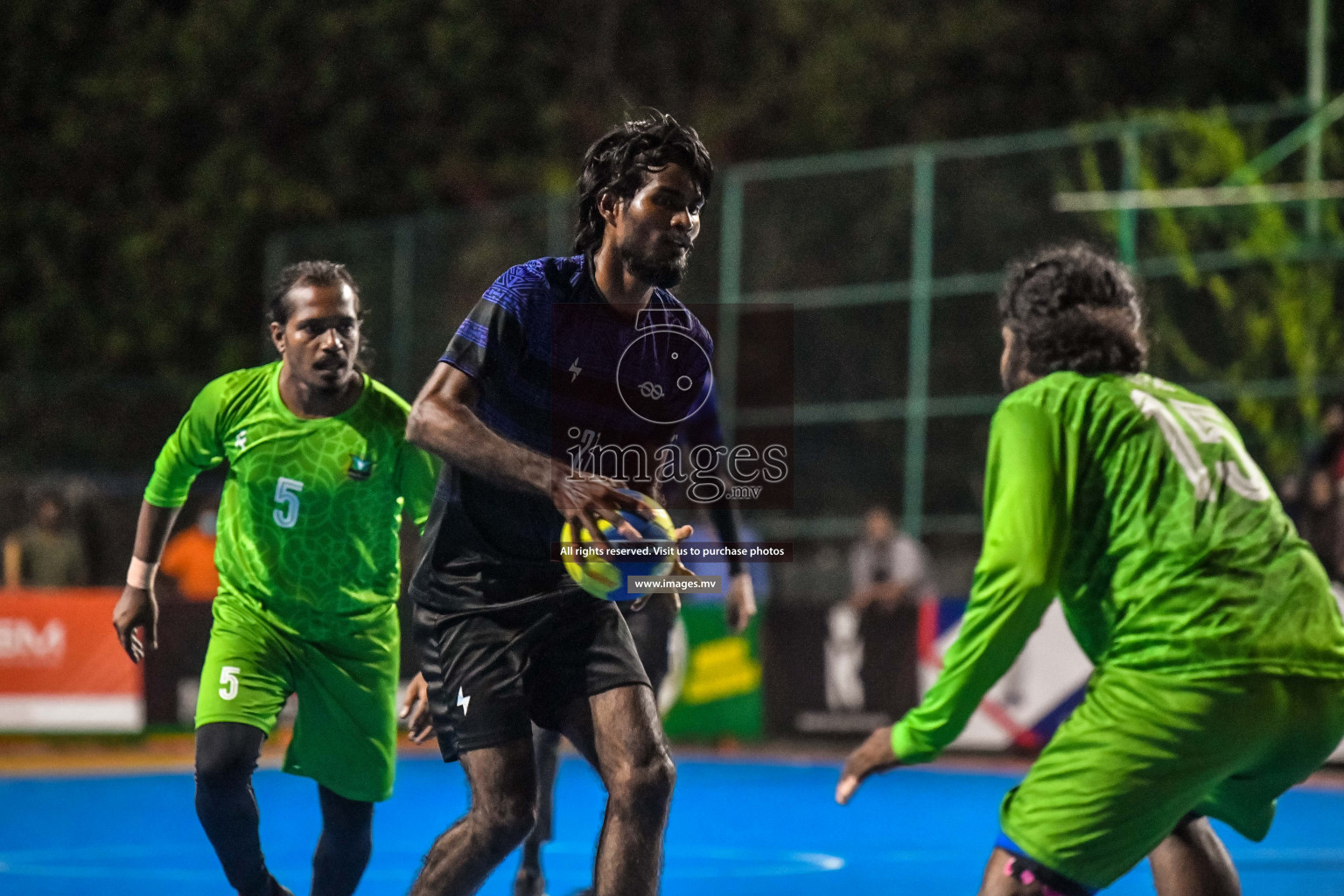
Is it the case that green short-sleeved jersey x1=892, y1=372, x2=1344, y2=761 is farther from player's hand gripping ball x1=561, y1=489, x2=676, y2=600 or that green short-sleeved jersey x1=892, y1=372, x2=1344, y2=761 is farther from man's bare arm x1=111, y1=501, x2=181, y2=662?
man's bare arm x1=111, y1=501, x2=181, y2=662

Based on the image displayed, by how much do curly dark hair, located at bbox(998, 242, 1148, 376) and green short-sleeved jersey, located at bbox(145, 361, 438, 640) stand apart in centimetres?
243

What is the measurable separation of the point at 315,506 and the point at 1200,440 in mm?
3108

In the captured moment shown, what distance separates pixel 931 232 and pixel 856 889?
14.1m

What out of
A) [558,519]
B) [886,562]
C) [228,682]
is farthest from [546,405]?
[886,562]

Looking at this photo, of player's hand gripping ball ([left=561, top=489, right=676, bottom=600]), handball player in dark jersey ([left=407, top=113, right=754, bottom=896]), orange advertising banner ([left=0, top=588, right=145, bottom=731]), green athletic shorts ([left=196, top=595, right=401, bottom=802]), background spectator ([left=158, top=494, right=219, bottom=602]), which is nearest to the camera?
player's hand gripping ball ([left=561, top=489, right=676, bottom=600])

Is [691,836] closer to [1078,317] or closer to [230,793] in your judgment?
[230,793]

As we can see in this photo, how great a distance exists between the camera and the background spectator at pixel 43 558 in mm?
17547

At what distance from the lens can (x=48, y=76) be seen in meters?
35.2

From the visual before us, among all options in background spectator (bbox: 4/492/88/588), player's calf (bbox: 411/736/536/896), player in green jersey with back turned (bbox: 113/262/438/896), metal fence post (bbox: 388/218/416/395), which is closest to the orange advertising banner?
background spectator (bbox: 4/492/88/588)

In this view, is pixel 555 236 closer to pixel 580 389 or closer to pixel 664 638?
pixel 664 638

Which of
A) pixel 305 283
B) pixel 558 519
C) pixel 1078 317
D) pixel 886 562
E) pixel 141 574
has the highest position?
pixel 305 283

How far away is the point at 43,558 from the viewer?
17.7 m

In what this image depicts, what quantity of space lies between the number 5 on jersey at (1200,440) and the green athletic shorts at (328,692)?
9.81ft

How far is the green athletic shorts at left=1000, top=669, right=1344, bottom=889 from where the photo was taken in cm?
396
